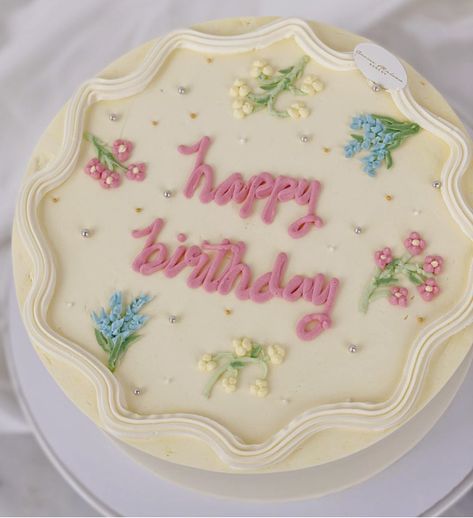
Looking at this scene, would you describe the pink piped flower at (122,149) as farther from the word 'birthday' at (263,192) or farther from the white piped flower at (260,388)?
the white piped flower at (260,388)

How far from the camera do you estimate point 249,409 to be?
146 cm

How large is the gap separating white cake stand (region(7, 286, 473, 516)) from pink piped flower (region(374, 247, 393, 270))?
28cm

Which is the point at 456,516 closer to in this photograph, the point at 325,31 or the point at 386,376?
the point at 386,376

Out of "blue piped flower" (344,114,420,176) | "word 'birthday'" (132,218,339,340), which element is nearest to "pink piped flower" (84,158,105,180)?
"word 'birthday'" (132,218,339,340)

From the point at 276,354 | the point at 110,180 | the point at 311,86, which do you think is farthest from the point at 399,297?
the point at 110,180

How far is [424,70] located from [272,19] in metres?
0.63

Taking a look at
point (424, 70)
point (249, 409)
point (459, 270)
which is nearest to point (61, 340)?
point (249, 409)

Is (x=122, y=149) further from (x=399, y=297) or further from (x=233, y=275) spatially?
(x=399, y=297)

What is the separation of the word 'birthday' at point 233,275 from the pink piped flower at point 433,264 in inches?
6.7

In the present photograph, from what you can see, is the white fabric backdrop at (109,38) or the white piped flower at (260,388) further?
the white fabric backdrop at (109,38)

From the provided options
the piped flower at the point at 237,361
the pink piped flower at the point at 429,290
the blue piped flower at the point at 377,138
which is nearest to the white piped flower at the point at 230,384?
the piped flower at the point at 237,361

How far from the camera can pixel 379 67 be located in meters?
1.66

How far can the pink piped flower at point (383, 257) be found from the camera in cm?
153

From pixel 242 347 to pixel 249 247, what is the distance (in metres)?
0.20
